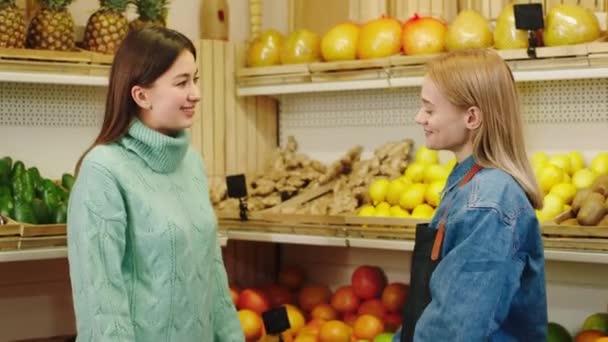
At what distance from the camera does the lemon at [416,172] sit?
378cm

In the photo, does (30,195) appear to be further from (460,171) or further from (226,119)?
(460,171)

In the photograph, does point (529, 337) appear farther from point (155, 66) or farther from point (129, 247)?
point (155, 66)

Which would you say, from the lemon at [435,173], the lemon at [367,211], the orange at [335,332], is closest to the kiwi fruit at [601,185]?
the lemon at [435,173]

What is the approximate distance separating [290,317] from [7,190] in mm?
1229

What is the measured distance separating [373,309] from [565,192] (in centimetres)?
95

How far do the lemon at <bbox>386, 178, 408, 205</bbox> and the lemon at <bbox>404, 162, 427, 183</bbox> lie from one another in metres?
0.09

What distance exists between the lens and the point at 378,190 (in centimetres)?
373

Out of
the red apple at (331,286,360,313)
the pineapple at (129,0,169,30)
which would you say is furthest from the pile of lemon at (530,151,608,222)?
the pineapple at (129,0,169,30)

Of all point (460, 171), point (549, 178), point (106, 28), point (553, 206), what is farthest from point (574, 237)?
point (106, 28)

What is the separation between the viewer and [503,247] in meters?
Result: 1.97

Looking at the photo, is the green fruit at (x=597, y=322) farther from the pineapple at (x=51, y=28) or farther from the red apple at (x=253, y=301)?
the pineapple at (x=51, y=28)

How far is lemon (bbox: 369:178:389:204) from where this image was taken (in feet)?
12.2

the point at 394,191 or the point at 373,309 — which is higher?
the point at 394,191

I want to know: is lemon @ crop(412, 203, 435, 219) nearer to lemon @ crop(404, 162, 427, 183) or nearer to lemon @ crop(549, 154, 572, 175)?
lemon @ crop(404, 162, 427, 183)
